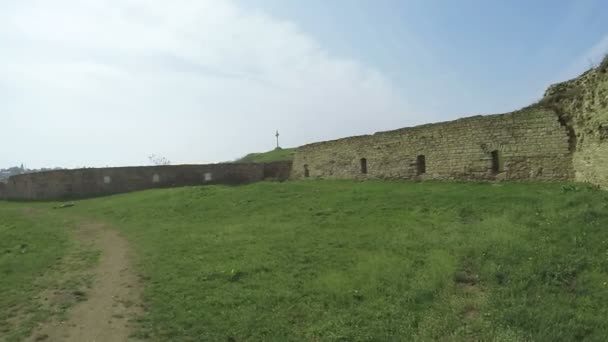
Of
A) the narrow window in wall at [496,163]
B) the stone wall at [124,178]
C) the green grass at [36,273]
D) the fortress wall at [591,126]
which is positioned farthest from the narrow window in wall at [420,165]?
the stone wall at [124,178]

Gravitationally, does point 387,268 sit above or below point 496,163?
below

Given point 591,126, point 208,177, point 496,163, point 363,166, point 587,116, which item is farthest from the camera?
point 208,177

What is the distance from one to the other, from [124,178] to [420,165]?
17.4 meters

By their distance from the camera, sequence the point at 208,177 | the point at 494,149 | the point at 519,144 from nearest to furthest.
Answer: the point at 519,144 < the point at 494,149 < the point at 208,177

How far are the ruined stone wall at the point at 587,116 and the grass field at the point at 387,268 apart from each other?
0.66 m

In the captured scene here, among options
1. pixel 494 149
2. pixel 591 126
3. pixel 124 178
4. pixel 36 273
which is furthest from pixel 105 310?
pixel 124 178

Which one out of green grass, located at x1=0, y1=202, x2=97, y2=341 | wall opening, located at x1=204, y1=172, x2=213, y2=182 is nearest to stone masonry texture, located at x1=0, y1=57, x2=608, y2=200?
wall opening, located at x1=204, y1=172, x2=213, y2=182

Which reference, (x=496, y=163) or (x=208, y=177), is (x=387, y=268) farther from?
(x=208, y=177)

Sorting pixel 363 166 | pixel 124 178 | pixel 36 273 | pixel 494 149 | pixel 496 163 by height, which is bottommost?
pixel 36 273

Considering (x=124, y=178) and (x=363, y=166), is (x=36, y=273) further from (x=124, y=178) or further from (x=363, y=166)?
(x=124, y=178)

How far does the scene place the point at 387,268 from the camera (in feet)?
29.3

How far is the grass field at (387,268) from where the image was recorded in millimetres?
6930

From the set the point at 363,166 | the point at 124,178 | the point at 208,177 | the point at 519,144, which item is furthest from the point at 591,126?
the point at 124,178

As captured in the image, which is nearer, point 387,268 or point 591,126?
point 387,268
